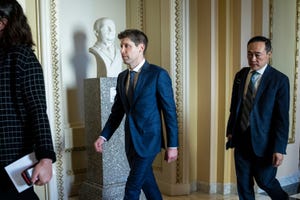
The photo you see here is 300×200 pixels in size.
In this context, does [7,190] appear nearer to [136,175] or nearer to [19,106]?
[19,106]

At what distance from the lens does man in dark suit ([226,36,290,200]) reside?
228 centimetres

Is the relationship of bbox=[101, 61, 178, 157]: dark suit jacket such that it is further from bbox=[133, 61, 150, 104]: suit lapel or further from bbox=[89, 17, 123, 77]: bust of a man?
bbox=[89, 17, 123, 77]: bust of a man

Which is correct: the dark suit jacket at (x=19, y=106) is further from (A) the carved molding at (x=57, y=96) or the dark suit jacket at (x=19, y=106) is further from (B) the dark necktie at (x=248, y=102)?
(A) the carved molding at (x=57, y=96)

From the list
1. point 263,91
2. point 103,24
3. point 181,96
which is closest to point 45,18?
point 103,24

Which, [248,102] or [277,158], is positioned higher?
[248,102]

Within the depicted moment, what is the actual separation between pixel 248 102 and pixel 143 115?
2.35 ft

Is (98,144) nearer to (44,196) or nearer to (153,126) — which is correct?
(153,126)

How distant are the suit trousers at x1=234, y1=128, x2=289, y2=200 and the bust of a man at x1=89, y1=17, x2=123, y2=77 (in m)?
1.30

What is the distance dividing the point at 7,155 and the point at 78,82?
249 centimetres

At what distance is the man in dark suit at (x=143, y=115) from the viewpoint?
214 cm

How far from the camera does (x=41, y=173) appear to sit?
1.15m

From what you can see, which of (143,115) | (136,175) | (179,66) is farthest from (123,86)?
(179,66)

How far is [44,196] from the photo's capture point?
3049 mm

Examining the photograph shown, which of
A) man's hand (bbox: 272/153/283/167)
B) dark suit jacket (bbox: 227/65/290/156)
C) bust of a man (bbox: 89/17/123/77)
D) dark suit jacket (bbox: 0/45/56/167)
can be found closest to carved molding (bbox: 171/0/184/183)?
bust of a man (bbox: 89/17/123/77)
